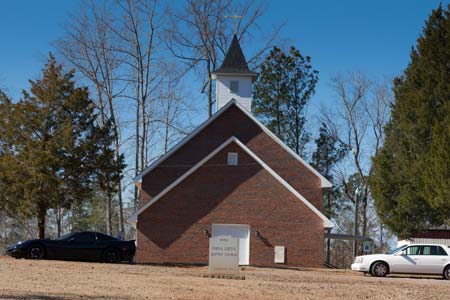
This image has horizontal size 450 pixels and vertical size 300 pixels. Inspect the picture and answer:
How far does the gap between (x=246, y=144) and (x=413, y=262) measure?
1199 cm

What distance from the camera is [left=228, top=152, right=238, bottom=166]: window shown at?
33625 mm

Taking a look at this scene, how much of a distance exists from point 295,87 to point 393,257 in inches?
1117

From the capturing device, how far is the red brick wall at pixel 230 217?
32875mm

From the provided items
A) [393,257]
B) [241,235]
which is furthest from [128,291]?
[241,235]

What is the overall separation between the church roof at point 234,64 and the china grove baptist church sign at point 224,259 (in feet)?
57.6

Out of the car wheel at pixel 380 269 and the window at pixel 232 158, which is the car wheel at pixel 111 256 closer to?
the window at pixel 232 158

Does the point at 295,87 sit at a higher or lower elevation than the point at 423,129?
higher

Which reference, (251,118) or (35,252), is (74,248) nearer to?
(35,252)

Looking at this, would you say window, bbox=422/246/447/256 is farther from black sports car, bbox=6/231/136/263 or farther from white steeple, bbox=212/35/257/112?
white steeple, bbox=212/35/257/112

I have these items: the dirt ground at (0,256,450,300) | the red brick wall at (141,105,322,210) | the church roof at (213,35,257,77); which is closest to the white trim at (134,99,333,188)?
the red brick wall at (141,105,322,210)

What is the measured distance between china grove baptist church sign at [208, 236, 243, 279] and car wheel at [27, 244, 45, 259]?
9.70 metres

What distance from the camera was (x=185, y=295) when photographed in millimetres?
16531

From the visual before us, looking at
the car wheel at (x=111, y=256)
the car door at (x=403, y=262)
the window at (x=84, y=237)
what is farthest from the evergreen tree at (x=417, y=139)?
the window at (x=84, y=237)

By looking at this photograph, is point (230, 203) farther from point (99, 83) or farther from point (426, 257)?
point (99, 83)
